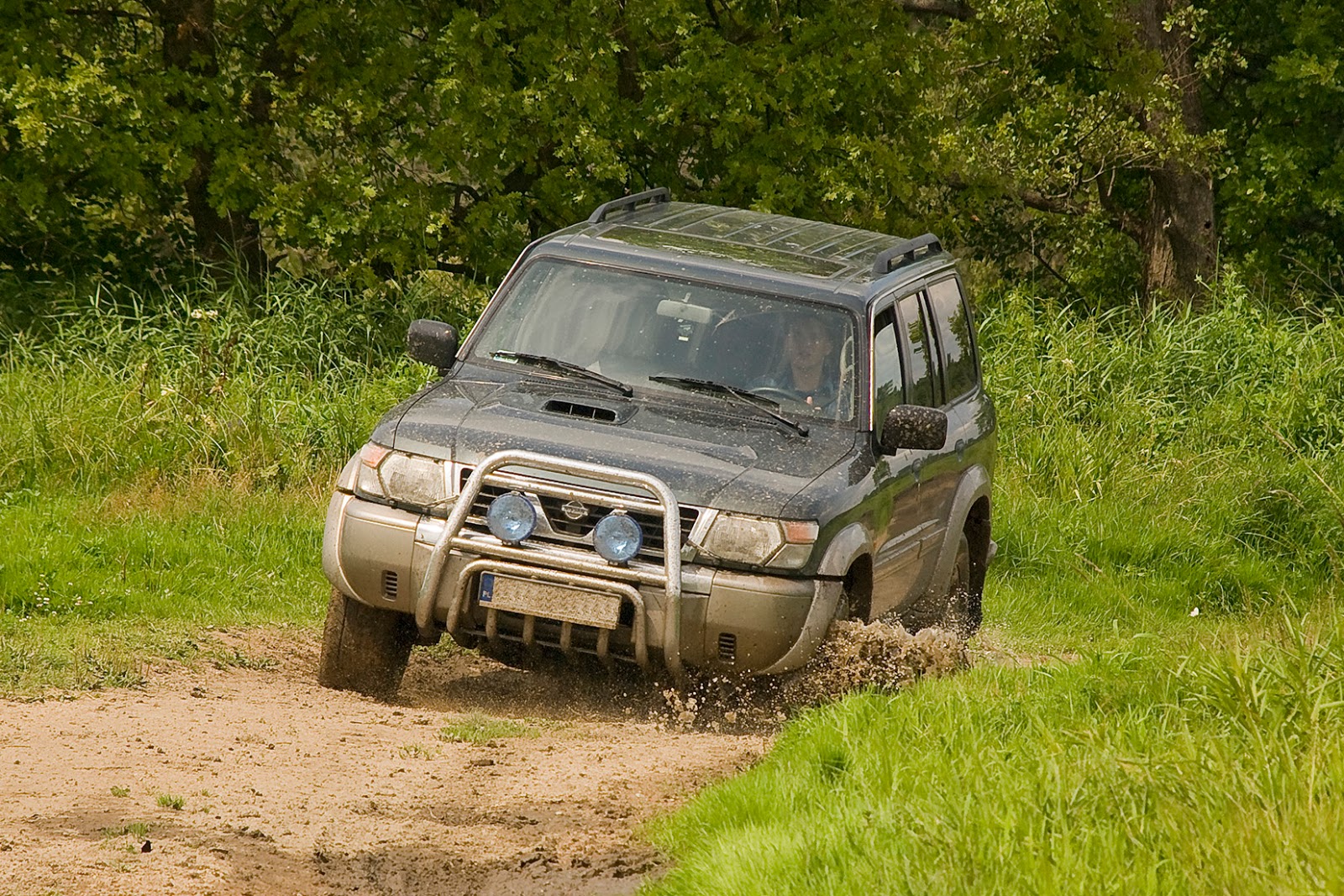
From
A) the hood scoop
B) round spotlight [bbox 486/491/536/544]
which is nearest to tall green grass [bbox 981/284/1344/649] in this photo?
the hood scoop

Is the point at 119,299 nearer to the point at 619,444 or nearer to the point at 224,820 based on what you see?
the point at 619,444

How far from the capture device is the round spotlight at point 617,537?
651 centimetres

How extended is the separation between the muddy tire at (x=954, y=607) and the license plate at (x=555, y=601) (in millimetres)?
2078

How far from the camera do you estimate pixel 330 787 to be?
226 inches

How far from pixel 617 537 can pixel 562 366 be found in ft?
3.68

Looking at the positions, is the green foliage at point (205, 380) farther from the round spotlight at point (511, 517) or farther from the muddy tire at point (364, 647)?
the round spotlight at point (511, 517)

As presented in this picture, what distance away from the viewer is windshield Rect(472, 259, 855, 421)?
24.3ft

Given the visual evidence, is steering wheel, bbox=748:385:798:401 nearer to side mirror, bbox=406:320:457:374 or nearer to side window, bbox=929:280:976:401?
side mirror, bbox=406:320:457:374

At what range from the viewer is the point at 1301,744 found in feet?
16.6

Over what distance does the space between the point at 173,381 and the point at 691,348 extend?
5873mm

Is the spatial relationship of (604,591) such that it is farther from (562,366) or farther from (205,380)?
(205,380)

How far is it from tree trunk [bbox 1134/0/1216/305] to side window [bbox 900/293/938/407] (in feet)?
42.6

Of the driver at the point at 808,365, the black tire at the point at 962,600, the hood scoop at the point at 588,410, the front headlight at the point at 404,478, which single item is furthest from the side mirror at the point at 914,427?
the front headlight at the point at 404,478

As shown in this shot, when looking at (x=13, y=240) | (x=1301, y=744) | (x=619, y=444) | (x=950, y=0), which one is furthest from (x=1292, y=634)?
(x=950, y=0)
